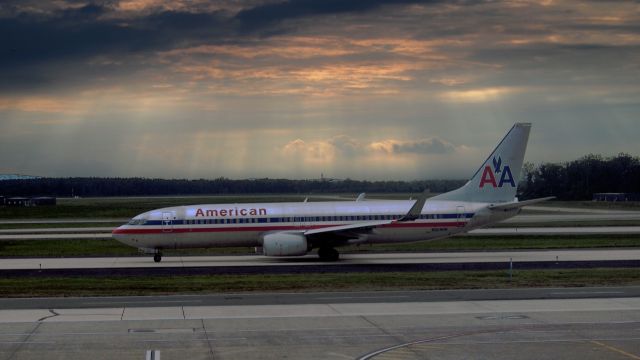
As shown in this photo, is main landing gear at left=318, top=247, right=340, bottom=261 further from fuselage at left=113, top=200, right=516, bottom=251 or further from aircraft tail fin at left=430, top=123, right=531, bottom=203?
aircraft tail fin at left=430, top=123, right=531, bottom=203

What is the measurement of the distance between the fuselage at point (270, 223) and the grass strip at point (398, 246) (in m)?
4.95

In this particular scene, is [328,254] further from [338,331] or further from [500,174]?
[338,331]

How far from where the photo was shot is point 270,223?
50094 millimetres

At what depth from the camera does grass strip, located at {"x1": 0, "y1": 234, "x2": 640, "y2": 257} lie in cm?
5562

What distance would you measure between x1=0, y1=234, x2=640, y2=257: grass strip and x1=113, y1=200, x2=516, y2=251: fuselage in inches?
195

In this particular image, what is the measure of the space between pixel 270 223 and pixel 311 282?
13.2 metres

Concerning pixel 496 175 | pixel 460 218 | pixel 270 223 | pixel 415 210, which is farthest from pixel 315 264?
pixel 496 175

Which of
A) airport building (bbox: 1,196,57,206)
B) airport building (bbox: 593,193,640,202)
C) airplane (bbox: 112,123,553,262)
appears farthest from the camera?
airport building (bbox: 1,196,57,206)

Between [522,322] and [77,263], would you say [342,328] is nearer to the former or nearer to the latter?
[522,322]

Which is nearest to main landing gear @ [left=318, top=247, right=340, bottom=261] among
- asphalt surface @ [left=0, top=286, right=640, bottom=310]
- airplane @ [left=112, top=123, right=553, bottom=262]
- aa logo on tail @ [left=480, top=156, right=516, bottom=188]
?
airplane @ [left=112, top=123, right=553, bottom=262]

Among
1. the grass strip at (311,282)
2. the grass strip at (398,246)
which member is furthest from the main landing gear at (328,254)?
the grass strip at (311,282)

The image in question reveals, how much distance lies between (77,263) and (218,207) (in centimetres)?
878

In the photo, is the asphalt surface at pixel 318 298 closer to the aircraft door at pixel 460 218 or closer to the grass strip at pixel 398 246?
the aircraft door at pixel 460 218

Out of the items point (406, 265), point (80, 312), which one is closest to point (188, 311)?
point (80, 312)
